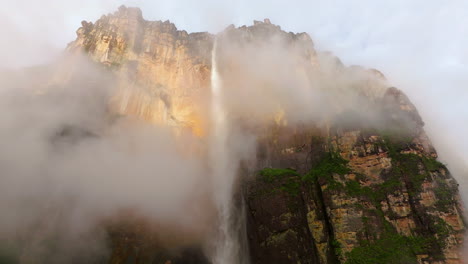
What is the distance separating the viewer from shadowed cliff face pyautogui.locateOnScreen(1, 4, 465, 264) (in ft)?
103

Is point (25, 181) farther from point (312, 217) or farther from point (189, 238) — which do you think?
point (312, 217)

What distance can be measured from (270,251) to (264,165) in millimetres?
13075

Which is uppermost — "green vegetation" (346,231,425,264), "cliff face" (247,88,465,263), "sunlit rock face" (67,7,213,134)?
"sunlit rock face" (67,7,213,134)

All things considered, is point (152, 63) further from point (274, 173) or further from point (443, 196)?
point (443, 196)

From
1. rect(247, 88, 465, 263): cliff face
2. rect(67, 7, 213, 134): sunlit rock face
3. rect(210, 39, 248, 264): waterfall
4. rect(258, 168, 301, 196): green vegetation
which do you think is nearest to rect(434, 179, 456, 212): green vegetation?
rect(247, 88, 465, 263): cliff face

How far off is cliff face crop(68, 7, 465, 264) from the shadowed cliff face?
5.5 inches

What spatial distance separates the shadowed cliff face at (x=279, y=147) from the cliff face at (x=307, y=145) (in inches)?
5.5

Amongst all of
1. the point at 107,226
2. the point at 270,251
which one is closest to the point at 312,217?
the point at 270,251

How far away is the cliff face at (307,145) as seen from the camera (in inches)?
1220

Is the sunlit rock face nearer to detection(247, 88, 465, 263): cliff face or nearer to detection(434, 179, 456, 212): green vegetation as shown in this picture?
detection(247, 88, 465, 263): cliff face

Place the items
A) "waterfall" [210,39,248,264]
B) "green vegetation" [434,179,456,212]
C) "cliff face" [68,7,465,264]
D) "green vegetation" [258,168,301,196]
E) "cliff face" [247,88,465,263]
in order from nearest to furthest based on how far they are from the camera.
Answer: "cliff face" [247,88,465,263] < "cliff face" [68,7,465,264] < "green vegetation" [434,179,456,212] < "waterfall" [210,39,248,264] < "green vegetation" [258,168,301,196]

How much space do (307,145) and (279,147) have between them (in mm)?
3834

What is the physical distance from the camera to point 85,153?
135 ft

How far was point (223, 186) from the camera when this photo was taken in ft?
139
